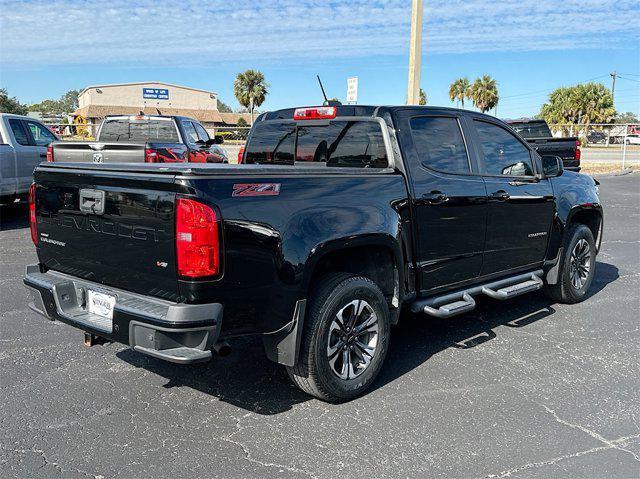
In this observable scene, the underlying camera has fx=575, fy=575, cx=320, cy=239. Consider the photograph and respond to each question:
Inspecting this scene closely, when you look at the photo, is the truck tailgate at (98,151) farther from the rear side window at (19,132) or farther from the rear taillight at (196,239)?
the rear taillight at (196,239)

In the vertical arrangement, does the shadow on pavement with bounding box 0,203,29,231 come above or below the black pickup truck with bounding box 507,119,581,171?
below

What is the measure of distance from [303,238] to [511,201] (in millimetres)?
2557

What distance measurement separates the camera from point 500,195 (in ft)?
16.5

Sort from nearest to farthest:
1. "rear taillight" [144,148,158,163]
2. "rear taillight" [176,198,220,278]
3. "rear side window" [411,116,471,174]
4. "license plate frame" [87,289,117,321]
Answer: "rear taillight" [176,198,220,278]
"license plate frame" [87,289,117,321]
"rear side window" [411,116,471,174]
"rear taillight" [144,148,158,163]

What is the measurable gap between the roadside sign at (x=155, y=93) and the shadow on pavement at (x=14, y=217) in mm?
64443

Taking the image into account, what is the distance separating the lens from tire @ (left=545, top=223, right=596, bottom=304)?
6004mm

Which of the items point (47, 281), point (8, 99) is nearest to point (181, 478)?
point (47, 281)

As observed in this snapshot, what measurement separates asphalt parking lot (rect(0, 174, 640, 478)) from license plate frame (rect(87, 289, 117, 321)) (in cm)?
67

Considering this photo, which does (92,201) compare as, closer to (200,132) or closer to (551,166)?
(551,166)

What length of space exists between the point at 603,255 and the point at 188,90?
251 ft

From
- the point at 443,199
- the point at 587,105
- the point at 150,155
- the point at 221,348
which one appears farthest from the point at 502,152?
the point at 587,105

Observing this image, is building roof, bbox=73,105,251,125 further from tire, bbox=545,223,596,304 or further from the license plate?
the license plate

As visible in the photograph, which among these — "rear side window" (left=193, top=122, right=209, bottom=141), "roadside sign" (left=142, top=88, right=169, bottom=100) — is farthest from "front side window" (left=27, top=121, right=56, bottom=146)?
"roadside sign" (left=142, top=88, right=169, bottom=100)

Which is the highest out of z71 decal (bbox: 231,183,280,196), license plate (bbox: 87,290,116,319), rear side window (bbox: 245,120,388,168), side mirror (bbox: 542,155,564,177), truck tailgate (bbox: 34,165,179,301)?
rear side window (bbox: 245,120,388,168)
